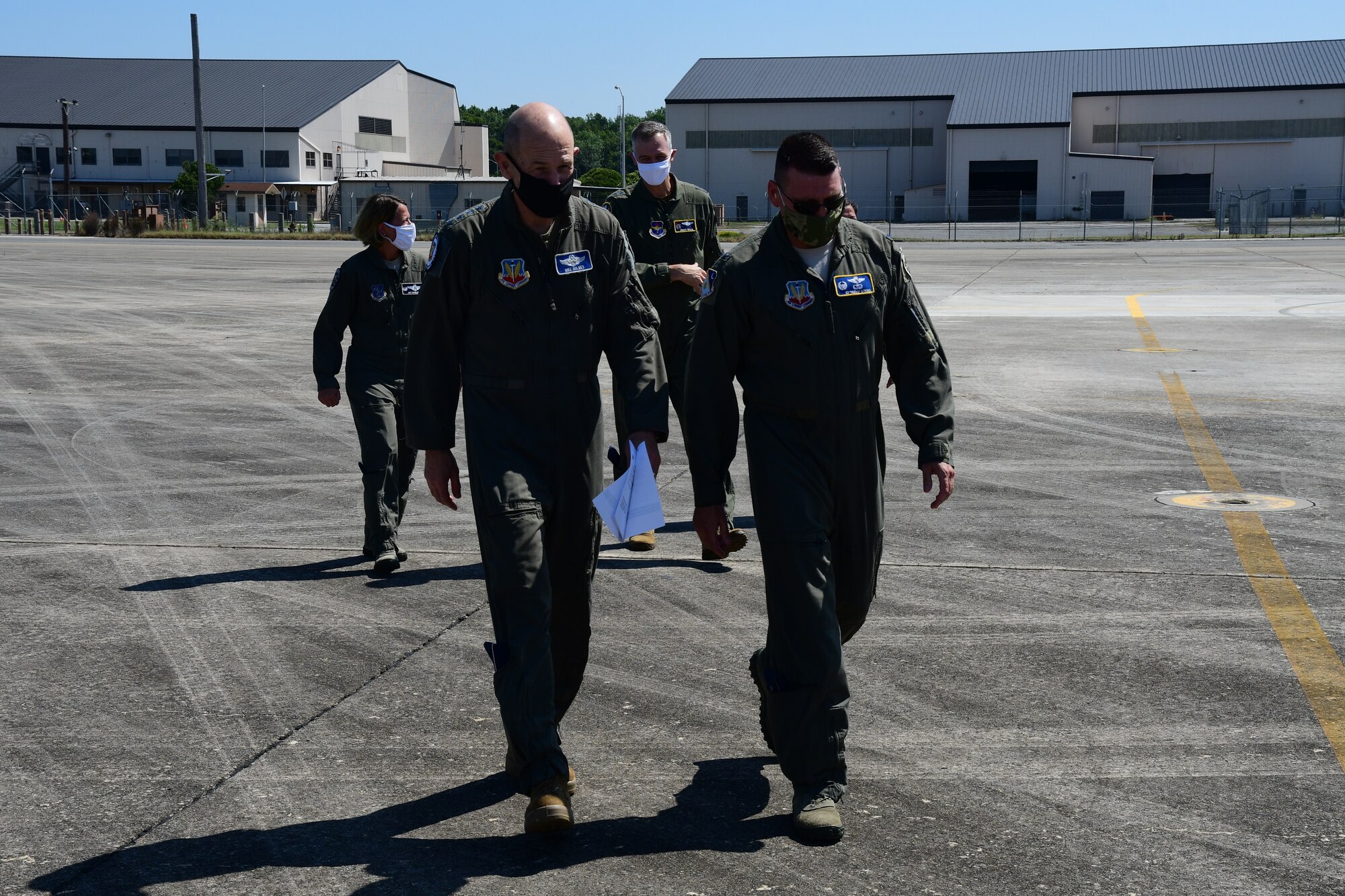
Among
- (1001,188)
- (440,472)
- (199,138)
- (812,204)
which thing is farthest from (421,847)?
(1001,188)

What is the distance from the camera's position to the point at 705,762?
182 inches

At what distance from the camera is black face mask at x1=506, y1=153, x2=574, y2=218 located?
4254 mm

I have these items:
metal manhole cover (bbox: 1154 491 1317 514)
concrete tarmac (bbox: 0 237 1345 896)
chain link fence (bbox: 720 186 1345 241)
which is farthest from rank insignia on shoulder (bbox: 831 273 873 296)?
chain link fence (bbox: 720 186 1345 241)

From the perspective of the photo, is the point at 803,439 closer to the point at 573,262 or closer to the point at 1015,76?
the point at 573,262

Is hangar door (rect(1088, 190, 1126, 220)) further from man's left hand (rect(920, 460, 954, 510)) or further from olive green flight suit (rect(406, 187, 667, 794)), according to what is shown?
olive green flight suit (rect(406, 187, 667, 794))

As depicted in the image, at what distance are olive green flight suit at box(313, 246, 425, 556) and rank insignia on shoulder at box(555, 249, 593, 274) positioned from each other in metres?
3.19

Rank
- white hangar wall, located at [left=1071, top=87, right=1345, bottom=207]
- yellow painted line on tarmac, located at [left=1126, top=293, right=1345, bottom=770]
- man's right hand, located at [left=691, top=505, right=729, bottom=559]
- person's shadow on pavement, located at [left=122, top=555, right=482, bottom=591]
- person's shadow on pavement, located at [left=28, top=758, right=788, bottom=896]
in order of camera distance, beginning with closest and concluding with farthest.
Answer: person's shadow on pavement, located at [left=28, top=758, right=788, bottom=896] < man's right hand, located at [left=691, top=505, right=729, bottom=559] < yellow painted line on tarmac, located at [left=1126, top=293, right=1345, bottom=770] < person's shadow on pavement, located at [left=122, top=555, right=482, bottom=591] < white hangar wall, located at [left=1071, top=87, right=1345, bottom=207]

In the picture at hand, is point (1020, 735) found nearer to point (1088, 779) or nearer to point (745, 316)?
point (1088, 779)

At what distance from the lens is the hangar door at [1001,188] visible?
74562mm

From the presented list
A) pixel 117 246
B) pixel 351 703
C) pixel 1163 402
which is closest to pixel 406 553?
pixel 351 703

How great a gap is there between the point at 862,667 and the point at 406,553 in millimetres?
2906

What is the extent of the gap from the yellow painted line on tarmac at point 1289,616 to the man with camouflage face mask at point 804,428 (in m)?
1.76

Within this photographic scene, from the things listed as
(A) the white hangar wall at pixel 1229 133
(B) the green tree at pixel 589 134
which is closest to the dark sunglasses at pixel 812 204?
(A) the white hangar wall at pixel 1229 133

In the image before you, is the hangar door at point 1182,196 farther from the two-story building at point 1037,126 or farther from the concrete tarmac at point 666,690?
the concrete tarmac at point 666,690
